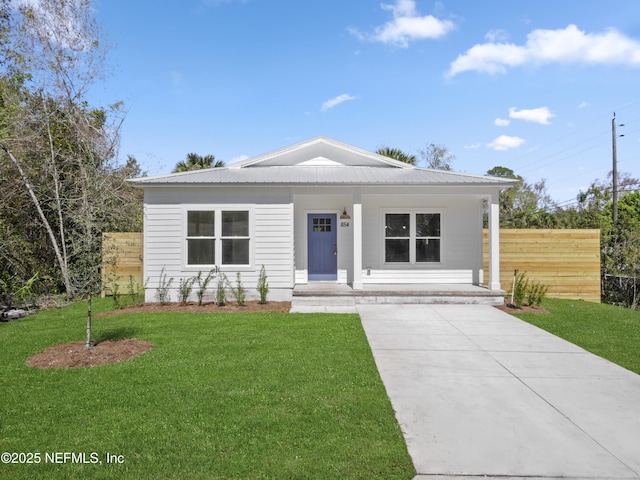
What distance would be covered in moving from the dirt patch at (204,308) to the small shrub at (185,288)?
0.16m

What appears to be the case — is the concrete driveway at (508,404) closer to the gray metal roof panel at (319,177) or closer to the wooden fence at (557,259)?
the wooden fence at (557,259)

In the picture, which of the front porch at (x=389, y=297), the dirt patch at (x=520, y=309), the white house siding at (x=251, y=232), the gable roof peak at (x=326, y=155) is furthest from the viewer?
the gable roof peak at (x=326, y=155)

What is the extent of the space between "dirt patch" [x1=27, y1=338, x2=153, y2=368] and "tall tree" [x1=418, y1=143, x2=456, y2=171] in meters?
30.2

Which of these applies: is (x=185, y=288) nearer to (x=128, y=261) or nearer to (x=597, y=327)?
(x=128, y=261)

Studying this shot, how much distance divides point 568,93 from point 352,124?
11.5m

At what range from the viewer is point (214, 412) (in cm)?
351

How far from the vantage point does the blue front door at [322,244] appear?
11.0 m

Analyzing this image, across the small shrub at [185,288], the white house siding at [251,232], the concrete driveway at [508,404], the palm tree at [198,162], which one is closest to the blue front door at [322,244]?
the white house siding at [251,232]

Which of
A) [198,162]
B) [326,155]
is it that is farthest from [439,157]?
[326,155]

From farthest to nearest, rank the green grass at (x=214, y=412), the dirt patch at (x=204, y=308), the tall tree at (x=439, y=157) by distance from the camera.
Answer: the tall tree at (x=439, y=157), the dirt patch at (x=204, y=308), the green grass at (x=214, y=412)

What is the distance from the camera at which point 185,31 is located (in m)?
12.1

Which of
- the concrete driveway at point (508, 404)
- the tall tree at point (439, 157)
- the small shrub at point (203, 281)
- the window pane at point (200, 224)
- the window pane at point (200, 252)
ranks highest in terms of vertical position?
the tall tree at point (439, 157)

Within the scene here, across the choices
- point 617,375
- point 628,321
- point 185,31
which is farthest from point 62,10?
point 628,321

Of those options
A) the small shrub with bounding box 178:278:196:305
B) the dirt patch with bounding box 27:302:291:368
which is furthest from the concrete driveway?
the small shrub with bounding box 178:278:196:305
